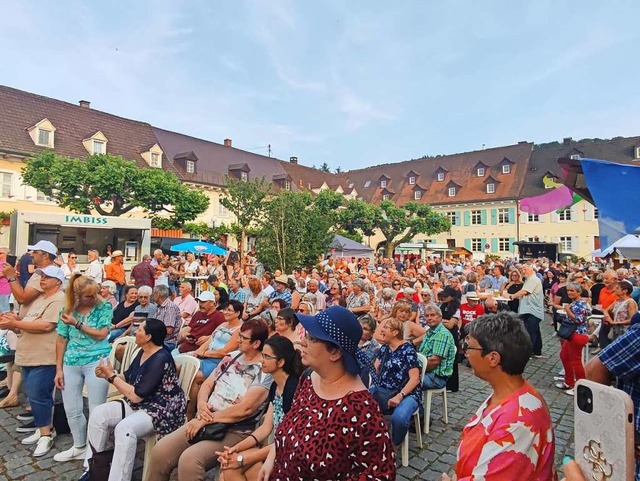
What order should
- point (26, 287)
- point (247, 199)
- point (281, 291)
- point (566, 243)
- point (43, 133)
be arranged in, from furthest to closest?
point (566, 243)
point (43, 133)
point (247, 199)
point (281, 291)
point (26, 287)

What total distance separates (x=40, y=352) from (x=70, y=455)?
1.06 meters

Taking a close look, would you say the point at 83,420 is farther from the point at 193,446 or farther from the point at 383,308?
the point at 383,308

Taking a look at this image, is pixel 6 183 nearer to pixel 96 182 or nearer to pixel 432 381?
pixel 96 182

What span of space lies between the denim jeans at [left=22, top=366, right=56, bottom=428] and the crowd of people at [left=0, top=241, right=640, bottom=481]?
0.01m

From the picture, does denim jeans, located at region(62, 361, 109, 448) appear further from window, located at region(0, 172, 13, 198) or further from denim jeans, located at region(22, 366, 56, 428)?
window, located at region(0, 172, 13, 198)

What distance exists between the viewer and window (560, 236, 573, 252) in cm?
3925

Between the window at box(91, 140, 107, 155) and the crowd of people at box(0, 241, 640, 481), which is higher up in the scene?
the window at box(91, 140, 107, 155)

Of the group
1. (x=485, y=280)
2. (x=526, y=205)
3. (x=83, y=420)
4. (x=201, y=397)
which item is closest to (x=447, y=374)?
(x=526, y=205)

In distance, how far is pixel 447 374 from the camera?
4.66 meters

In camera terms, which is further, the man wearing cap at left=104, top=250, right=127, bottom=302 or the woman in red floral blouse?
the man wearing cap at left=104, top=250, right=127, bottom=302

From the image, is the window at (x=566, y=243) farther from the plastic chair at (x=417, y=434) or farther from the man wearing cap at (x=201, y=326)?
the man wearing cap at (x=201, y=326)

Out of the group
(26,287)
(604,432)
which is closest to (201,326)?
(26,287)

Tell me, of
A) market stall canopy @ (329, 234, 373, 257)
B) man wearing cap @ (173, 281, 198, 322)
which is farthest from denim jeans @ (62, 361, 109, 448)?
market stall canopy @ (329, 234, 373, 257)

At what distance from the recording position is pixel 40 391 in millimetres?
4031
